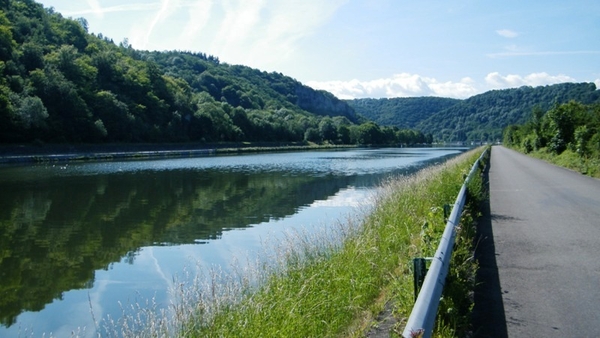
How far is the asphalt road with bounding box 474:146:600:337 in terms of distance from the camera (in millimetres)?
5082

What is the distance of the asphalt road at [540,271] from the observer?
5.08m

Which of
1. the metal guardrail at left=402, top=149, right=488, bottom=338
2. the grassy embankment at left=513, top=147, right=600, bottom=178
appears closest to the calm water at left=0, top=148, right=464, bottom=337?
the metal guardrail at left=402, top=149, right=488, bottom=338

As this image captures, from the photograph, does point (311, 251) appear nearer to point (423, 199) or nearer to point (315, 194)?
point (423, 199)

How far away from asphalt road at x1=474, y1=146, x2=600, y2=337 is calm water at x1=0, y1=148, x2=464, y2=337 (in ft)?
17.5

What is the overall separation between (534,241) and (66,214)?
1599 centimetres

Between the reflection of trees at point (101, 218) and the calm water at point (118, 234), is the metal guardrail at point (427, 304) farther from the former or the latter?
the reflection of trees at point (101, 218)

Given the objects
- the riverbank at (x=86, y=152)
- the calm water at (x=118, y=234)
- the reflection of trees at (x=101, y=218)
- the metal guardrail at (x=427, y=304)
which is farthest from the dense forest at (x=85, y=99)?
the metal guardrail at (x=427, y=304)

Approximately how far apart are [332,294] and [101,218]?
1353 cm

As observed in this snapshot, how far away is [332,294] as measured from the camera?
21.4 feet

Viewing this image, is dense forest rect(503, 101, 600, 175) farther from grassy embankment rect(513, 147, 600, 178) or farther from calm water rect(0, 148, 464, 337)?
calm water rect(0, 148, 464, 337)

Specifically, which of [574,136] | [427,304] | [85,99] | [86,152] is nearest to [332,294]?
[427,304]

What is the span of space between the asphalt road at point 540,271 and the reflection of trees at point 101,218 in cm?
743

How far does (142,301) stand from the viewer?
8.87m

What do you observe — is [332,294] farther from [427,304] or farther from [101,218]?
[101,218]
